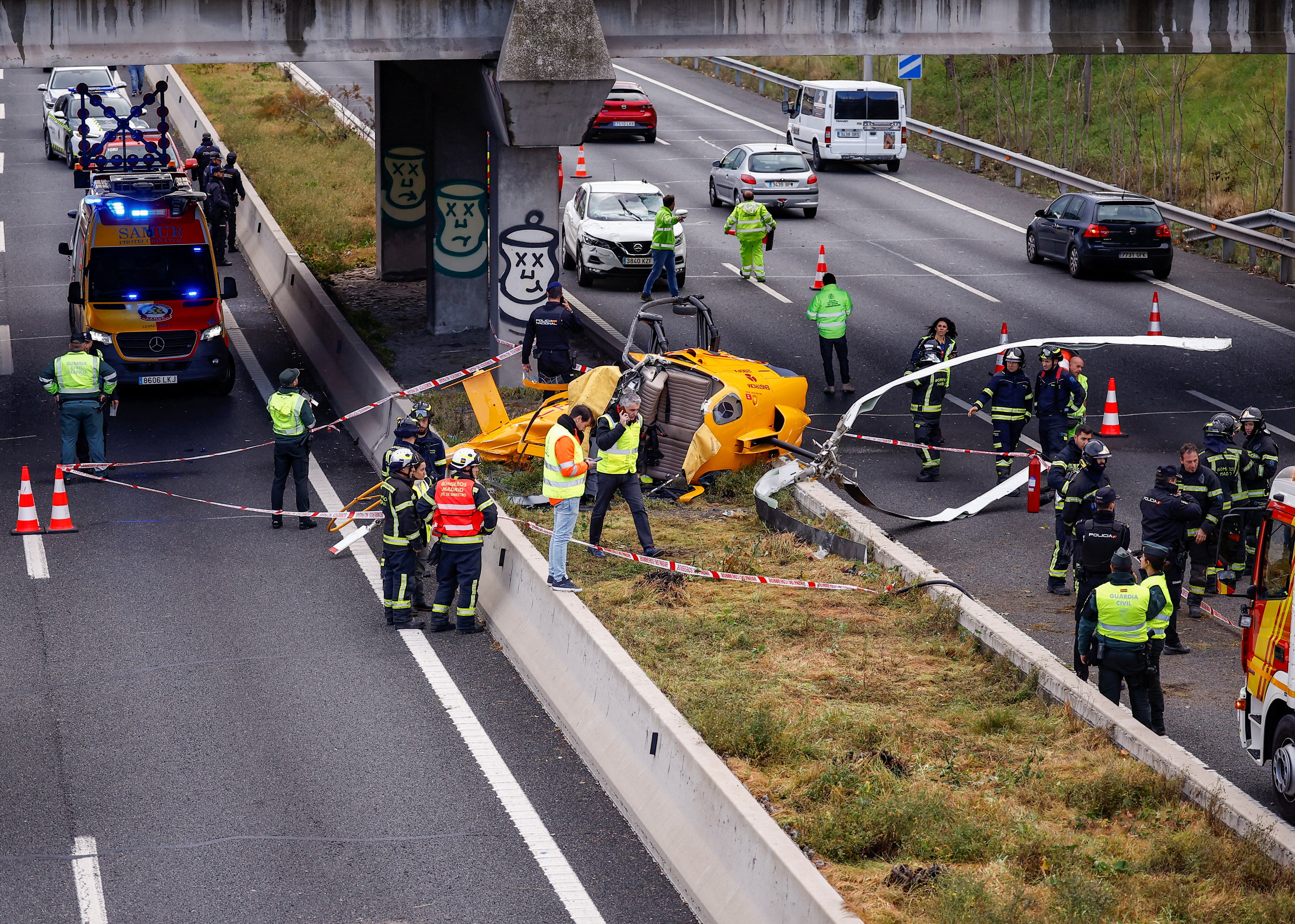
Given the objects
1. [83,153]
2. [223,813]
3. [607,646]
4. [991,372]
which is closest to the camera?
[223,813]

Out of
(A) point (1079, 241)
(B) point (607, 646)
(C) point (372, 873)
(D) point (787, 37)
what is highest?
(D) point (787, 37)

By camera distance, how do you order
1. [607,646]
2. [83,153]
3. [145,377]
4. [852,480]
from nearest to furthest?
[607,646], [852,480], [145,377], [83,153]

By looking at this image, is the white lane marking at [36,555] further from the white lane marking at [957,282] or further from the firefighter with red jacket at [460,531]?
the white lane marking at [957,282]

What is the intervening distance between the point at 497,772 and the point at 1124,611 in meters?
A: 4.32

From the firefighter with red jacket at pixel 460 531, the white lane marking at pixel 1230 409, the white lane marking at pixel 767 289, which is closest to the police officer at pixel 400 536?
the firefighter with red jacket at pixel 460 531

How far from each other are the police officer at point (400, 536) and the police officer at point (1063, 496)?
5550 mm

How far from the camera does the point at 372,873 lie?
9.31m

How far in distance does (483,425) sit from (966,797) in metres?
9.53

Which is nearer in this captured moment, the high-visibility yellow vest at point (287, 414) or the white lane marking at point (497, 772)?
the white lane marking at point (497, 772)

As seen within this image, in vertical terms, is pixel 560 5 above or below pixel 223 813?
above

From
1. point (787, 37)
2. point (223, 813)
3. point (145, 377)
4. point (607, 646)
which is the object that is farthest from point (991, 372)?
point (223, 813)

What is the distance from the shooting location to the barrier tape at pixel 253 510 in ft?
53.1

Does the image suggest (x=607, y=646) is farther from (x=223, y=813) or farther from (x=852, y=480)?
(x=852, y=480)

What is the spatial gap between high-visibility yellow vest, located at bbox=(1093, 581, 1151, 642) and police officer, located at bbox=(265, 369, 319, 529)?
28.2 feet
